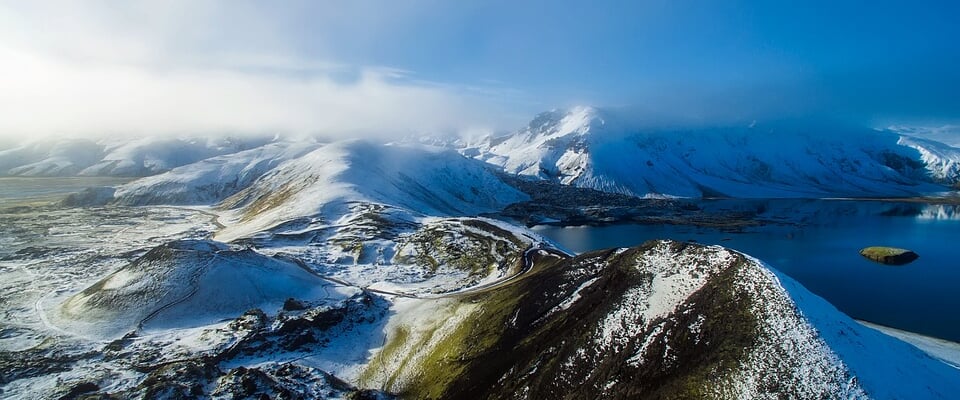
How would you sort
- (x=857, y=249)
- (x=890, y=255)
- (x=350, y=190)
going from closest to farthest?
(x=890, y=255) < (x=857, y=249) < (x=350, y=190)

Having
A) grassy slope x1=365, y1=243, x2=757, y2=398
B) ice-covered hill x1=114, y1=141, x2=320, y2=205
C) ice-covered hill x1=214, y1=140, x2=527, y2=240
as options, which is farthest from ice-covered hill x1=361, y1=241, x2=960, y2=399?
ice-covered hill x1=114, y1=141, x2=320, y2=205

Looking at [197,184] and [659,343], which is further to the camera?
[197,184]

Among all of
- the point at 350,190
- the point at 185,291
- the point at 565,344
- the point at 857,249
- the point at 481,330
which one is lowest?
the point at 857,249

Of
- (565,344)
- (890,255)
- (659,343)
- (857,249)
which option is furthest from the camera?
(857,249)

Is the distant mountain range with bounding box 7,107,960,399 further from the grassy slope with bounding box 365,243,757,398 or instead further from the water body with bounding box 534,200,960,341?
the water body with bounding box 534,200,960,341

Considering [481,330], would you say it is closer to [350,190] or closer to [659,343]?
[659,343]

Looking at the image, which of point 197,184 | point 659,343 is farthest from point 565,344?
point 197,184

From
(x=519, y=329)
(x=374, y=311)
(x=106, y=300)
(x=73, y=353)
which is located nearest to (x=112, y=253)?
(x=106, y=300)
